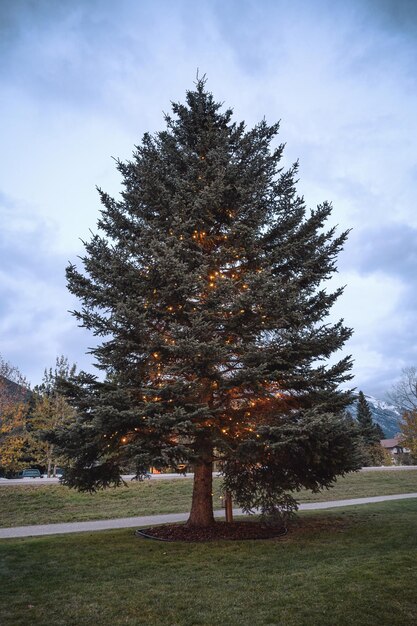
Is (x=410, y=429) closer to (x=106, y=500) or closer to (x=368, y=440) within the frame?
(x=368, y=440)

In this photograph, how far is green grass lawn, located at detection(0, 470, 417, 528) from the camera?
1630cm

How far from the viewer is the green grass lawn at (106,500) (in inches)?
642

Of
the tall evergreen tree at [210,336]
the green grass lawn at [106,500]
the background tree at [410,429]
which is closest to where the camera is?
the tall evergreen tree at [210,336]

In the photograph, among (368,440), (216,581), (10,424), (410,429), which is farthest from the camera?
(368,440)

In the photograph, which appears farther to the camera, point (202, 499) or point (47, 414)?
point (47, 414)

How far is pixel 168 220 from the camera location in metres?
11.3

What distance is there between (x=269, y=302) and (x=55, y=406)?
22529 mm

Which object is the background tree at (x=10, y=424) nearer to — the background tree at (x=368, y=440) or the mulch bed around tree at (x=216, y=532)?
the mulch bed around tree at (x=216, y=532)

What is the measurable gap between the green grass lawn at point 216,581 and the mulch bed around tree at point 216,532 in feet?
1.81

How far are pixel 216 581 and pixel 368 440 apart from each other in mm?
53688

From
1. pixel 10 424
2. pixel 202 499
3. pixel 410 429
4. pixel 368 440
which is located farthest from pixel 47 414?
pixel 368 440

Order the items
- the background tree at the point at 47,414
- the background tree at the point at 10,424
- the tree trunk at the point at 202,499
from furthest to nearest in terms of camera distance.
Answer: the background tree at the point at 47,414 < the background tree at the point at 10,424 < the tree trunk at the point at 202,499

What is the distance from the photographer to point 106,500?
19.2 m

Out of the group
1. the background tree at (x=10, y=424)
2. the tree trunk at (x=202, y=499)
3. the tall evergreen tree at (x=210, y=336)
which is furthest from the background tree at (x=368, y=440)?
the background tree at (x=10, y=424)
